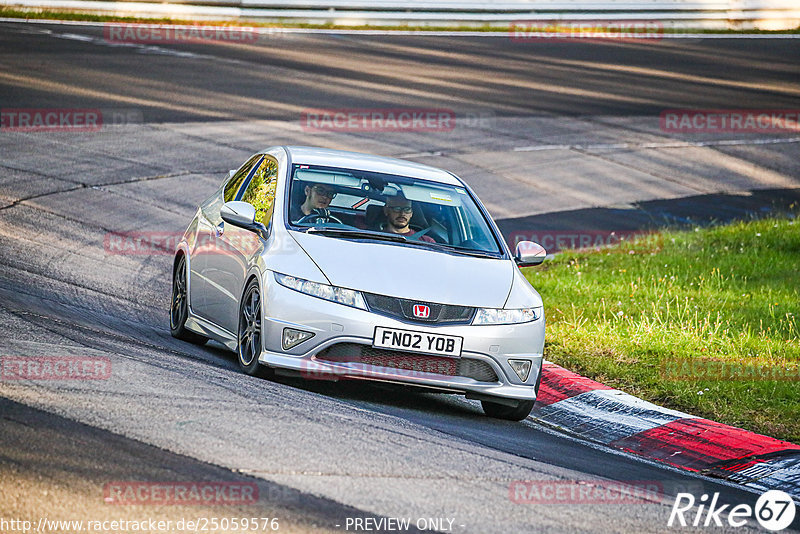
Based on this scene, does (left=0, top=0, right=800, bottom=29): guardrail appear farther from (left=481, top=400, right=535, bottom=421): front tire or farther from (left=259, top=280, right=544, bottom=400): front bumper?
(left=259, top=280, right=544, bottom=400): front bumper

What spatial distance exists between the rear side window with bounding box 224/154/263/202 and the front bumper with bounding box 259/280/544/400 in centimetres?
208

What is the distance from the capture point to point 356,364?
7.81 meters

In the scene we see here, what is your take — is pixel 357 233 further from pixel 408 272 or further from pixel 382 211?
pixel 408 272

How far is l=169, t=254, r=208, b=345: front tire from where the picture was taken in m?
9.77

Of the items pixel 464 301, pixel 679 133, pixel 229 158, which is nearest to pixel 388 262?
pixel 464 301

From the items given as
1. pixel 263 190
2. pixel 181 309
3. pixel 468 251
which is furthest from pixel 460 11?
pixel 468 251

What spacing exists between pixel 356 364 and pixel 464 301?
0.82m

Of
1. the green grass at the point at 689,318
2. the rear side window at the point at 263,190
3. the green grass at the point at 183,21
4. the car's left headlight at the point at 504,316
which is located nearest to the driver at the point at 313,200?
the rear side window at the point at 263,190

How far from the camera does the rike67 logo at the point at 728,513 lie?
237 inches

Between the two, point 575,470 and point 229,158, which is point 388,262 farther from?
point 229,158

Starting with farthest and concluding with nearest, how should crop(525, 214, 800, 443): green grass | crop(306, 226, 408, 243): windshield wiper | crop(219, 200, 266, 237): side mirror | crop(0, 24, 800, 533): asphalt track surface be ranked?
crop(525, 214, 800, 443): green grass < crop(219, 200, 266, 237): side mirror < crop(306, 226, 408, 243): windshield wiper < crop(0, 24, 800, 533): asphalt track surface

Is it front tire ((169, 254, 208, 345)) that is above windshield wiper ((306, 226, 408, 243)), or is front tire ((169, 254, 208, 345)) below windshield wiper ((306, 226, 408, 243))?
below

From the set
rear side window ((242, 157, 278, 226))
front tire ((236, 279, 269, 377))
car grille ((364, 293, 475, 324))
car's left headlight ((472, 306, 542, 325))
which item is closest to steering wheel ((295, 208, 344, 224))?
rear side window ((242, 157, 278, 226))

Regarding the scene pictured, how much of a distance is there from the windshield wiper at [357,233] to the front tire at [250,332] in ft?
1.96
